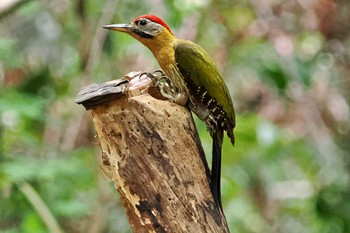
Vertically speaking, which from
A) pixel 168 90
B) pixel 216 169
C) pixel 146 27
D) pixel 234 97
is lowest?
pixel 234 97

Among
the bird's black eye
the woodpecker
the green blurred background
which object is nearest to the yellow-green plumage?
the woodpecker

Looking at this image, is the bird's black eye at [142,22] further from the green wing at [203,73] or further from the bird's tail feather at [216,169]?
the bird's tail feather at [216,169]

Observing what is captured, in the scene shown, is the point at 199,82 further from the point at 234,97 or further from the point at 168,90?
the point at 234,97

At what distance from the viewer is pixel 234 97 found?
4.43 meters

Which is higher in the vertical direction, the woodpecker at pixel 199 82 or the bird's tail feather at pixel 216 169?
the woodpecker at pixel 199 82

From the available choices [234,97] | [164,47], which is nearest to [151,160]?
[164,47]

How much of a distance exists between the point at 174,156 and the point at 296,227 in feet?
10.6

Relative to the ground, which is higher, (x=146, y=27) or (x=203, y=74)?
(x=146, y=27)

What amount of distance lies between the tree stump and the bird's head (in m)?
0.25

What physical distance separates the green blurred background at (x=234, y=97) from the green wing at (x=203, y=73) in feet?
3.15

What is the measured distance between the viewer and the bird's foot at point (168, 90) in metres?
1.81

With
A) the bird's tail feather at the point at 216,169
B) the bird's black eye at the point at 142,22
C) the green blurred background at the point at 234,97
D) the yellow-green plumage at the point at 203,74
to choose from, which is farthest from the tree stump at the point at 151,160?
the green blurred background at the point at 234,97

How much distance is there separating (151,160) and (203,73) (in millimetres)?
314

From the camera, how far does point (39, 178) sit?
9.83 ft
